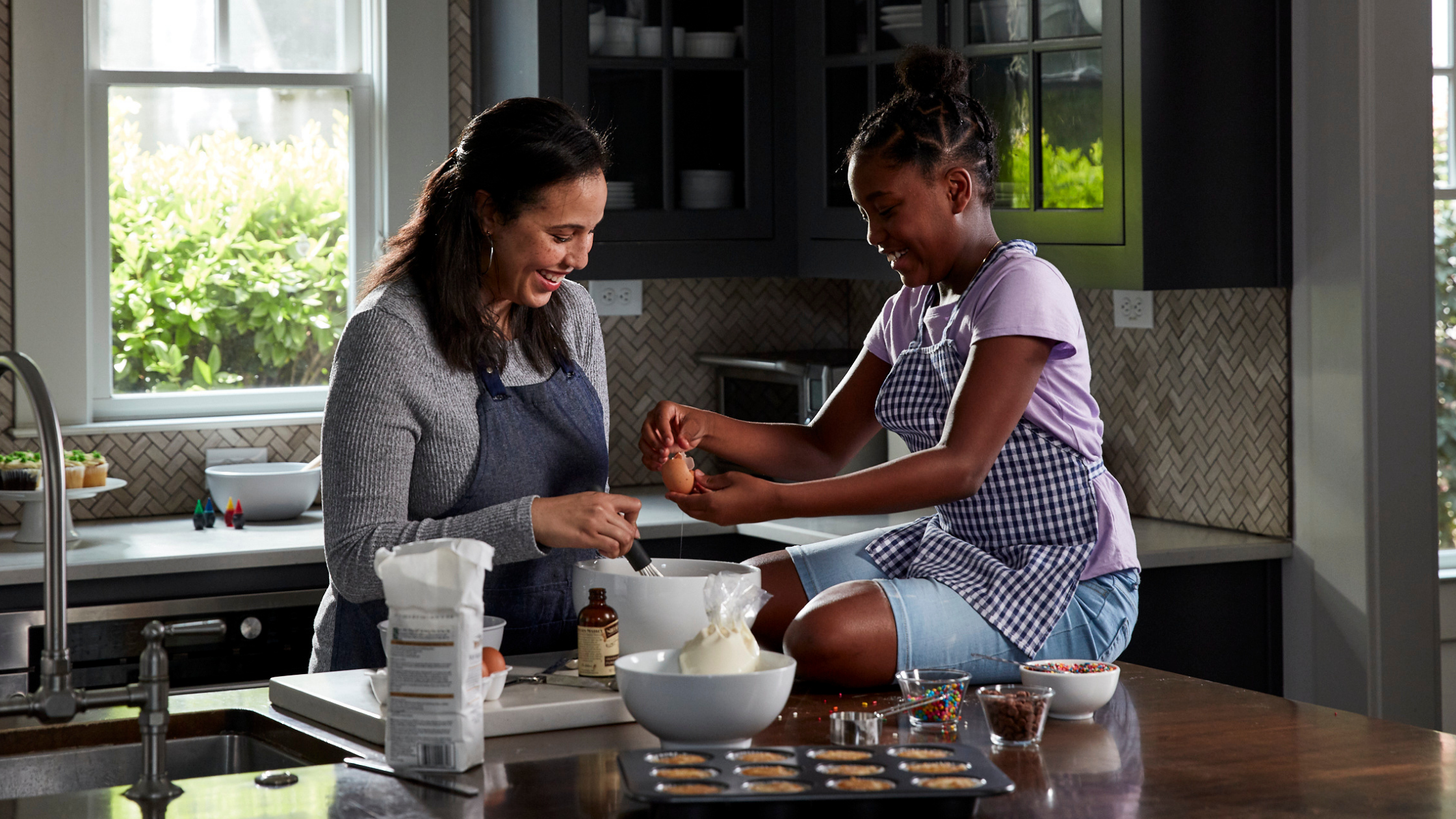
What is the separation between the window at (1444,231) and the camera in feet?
10.6

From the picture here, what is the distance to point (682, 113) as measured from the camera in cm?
375

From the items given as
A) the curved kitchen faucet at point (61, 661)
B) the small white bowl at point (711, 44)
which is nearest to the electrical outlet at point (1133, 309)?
the small white bowl at point (711, 44)

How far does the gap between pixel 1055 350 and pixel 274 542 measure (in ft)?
5.92

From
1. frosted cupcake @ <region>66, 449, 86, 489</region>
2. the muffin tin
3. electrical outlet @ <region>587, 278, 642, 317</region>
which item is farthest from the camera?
electrical outlet @ <region>587, 278, 642, 317</region>

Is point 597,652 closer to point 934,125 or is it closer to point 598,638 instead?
point 598,638

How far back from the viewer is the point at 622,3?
12.1 feet

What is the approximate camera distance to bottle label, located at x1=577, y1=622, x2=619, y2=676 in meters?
1.83

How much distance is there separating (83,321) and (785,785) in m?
2.78

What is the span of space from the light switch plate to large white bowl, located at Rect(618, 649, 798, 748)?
7.99 ft

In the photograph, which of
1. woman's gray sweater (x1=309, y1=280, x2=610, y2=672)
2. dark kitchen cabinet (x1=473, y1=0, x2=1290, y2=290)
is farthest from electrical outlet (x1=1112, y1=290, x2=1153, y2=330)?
woman's gray sweater (x1=309, y1=280, x2=610, y2=672)

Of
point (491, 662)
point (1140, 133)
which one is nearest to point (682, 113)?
point (1140, 133)

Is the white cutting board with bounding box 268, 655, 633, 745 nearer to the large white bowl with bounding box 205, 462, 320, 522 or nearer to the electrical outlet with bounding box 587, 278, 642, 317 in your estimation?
the large white bowl with bounding box 205, 462, 320, 522

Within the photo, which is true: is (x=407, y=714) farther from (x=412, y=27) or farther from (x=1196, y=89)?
(x=412, y=27)

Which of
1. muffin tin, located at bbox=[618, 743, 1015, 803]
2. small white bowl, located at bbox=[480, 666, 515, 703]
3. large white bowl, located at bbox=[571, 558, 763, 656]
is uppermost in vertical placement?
large white bowl, located at bbox=[571, 558, 763, 656]
